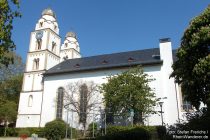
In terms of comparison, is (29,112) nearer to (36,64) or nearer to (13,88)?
(36,64)

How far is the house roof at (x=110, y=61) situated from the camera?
3667cm

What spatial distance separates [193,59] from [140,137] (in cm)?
539

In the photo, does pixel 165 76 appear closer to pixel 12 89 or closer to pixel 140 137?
pixel 140 137

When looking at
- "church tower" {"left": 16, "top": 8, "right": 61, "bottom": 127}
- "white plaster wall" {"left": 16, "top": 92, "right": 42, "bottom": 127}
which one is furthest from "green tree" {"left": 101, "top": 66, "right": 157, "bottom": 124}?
"church tower" {"left": 16, "top": 8, "right": 61, "bottom": 127}

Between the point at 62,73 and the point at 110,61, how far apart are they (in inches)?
323

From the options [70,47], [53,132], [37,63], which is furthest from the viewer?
[70,47]

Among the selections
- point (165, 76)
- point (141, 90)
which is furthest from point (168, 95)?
point (141, 90)

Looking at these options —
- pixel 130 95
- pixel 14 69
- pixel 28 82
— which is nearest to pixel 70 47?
pixel 14 69

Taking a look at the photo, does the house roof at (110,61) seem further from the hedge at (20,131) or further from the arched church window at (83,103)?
the hedge at (20,131)

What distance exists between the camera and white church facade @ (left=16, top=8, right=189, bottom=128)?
109 ft

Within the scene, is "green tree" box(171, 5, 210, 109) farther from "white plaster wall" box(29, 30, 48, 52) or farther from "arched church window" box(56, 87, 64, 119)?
"white plaster wall" box(29, 30, 48, 52)

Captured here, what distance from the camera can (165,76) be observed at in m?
33.9

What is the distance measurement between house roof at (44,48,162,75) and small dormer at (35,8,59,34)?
7.93 meters

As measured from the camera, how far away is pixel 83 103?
36.7 metres
